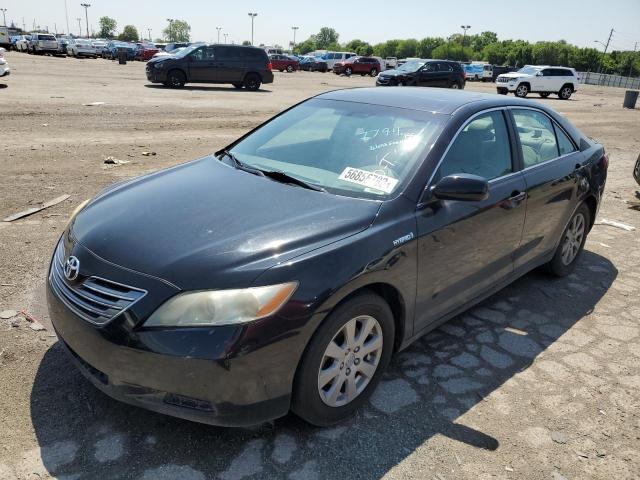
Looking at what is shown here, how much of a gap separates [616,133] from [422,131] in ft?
53.2

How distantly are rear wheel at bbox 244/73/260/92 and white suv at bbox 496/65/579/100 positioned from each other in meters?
13.7

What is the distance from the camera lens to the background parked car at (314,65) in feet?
179

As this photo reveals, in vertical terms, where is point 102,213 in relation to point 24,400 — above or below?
above

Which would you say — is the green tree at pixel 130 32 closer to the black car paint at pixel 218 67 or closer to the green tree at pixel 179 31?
the green tree at pixel 179 31

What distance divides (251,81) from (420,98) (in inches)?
841

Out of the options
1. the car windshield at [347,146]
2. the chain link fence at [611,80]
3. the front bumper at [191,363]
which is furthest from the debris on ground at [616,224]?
the chain link fence at [611,80]

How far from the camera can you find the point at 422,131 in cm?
337

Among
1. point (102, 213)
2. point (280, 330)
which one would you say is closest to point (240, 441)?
point (280, 330)

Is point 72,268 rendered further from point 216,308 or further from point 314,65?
point 314,65

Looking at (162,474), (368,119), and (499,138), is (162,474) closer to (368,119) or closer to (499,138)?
(368,119)

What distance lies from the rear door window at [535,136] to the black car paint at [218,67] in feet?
65.0

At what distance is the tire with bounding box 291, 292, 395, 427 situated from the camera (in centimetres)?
253

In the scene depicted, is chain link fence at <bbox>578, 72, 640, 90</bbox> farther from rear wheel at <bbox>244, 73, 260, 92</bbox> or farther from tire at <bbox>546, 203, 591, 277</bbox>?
tire at <bbox>546, 203, 591, 277</bbox>

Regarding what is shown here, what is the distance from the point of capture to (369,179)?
3.17 metres
